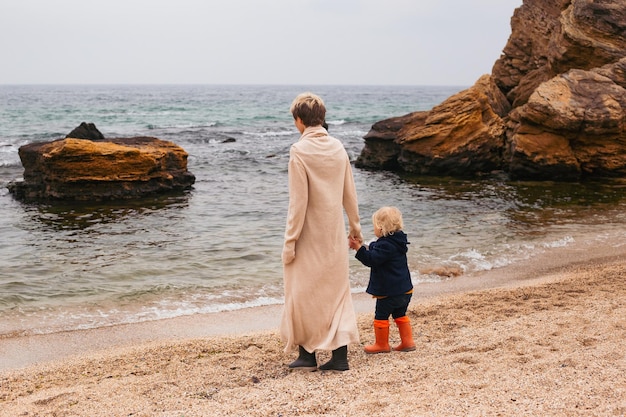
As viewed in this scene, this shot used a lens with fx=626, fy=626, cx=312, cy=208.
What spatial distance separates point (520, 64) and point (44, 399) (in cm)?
2508

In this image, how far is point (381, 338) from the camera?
207 inches

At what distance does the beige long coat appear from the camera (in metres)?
4.46

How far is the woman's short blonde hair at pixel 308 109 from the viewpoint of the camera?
4.48 meters

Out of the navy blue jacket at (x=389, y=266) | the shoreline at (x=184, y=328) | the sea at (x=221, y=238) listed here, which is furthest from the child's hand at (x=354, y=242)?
the sea at (x=221, y=238)

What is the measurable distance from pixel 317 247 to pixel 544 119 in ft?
48.8

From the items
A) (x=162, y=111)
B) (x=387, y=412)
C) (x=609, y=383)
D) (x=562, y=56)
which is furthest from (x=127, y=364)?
(x=162, y=111)

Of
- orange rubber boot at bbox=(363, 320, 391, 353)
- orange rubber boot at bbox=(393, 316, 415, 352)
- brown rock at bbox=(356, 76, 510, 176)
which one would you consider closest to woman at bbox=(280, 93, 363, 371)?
orange rubber boot at bbox=(363, 320, 391, 353)

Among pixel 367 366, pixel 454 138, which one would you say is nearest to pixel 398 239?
pixel 367 366

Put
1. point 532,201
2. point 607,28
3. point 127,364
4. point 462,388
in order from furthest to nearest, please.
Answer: point 607,28 → point 532,201 → point 127,364 → point 462,388

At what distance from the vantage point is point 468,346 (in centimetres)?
518

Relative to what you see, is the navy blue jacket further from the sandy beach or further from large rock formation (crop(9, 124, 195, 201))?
large rock formation (crop(9, 124, 195, 201))

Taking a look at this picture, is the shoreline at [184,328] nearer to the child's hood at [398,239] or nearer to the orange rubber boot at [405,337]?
the orange rubber boot at [405,337]

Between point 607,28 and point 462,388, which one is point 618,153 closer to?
point 607,28

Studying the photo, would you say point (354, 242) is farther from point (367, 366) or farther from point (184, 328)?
point (184, 328)
